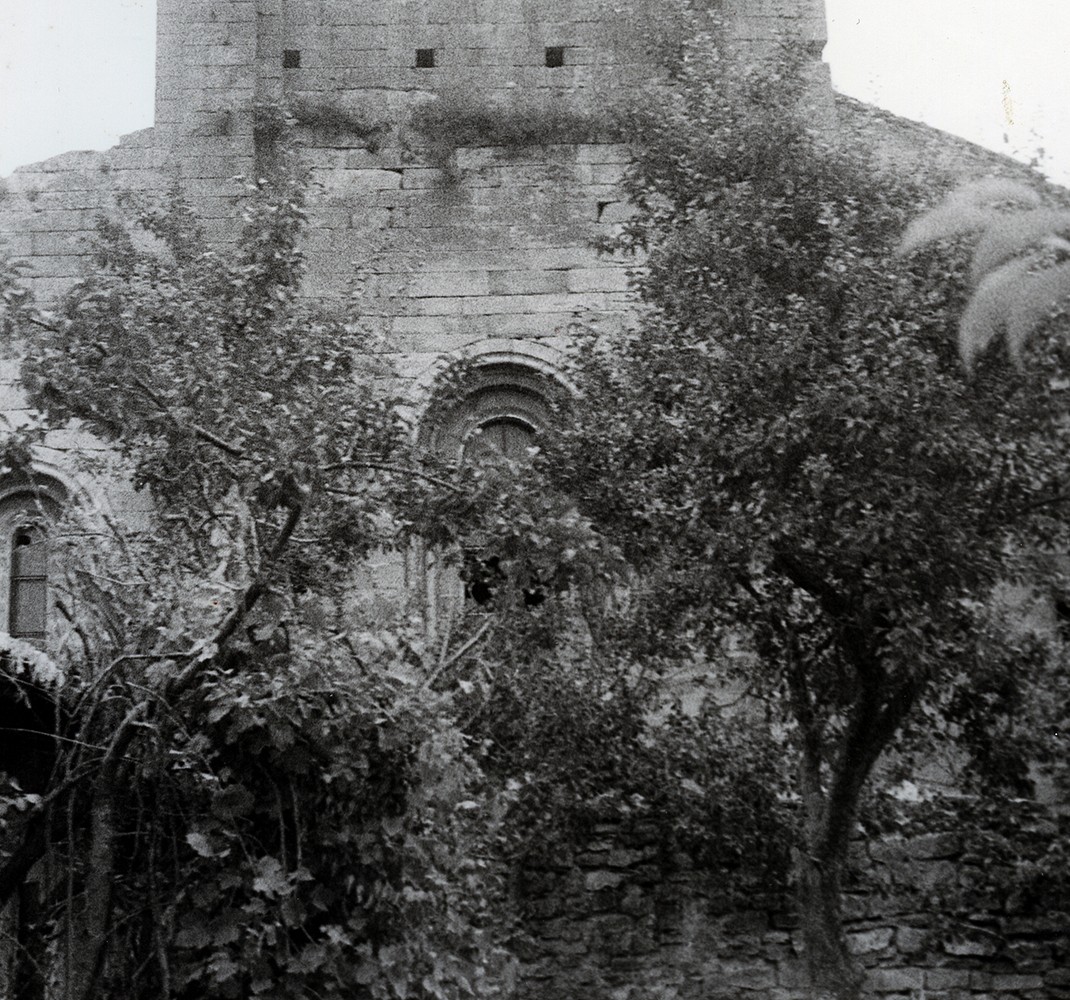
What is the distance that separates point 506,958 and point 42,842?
298 centimetres

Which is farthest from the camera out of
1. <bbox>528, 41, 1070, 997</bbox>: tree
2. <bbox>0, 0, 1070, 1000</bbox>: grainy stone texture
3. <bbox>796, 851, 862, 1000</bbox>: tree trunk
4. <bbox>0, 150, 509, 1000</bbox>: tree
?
<bbox>0, 0, 1070, 1000</bbox>: grainy stone texture

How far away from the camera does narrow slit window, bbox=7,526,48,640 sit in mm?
11758

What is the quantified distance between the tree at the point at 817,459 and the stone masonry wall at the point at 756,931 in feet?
1.20

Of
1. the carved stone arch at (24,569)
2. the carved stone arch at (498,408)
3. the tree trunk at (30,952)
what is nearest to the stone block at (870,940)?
the carved stone arch at (498,408)

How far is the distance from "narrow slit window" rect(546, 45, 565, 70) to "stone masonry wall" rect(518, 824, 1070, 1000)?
22.9 ft

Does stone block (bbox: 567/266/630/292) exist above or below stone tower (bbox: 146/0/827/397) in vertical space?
below

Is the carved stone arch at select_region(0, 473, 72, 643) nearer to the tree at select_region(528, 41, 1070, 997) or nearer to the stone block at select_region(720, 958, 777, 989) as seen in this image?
the tree at select_region(528, 41, 1070, 997)

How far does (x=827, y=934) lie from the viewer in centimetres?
834

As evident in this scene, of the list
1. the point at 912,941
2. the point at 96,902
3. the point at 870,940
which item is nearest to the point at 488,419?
the point at 870,940

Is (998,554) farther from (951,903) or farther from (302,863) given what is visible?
(302,863)

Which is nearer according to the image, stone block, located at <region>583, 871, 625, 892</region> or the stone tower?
stone block, located at <region>583, 871, 625, 892</region>

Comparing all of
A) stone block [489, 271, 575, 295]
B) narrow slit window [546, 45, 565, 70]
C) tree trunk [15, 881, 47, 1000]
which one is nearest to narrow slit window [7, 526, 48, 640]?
stone block [489, 271, 575, 295]

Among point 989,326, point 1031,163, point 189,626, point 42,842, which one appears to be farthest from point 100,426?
point 1031,163

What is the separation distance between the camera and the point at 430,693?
6305 mm
